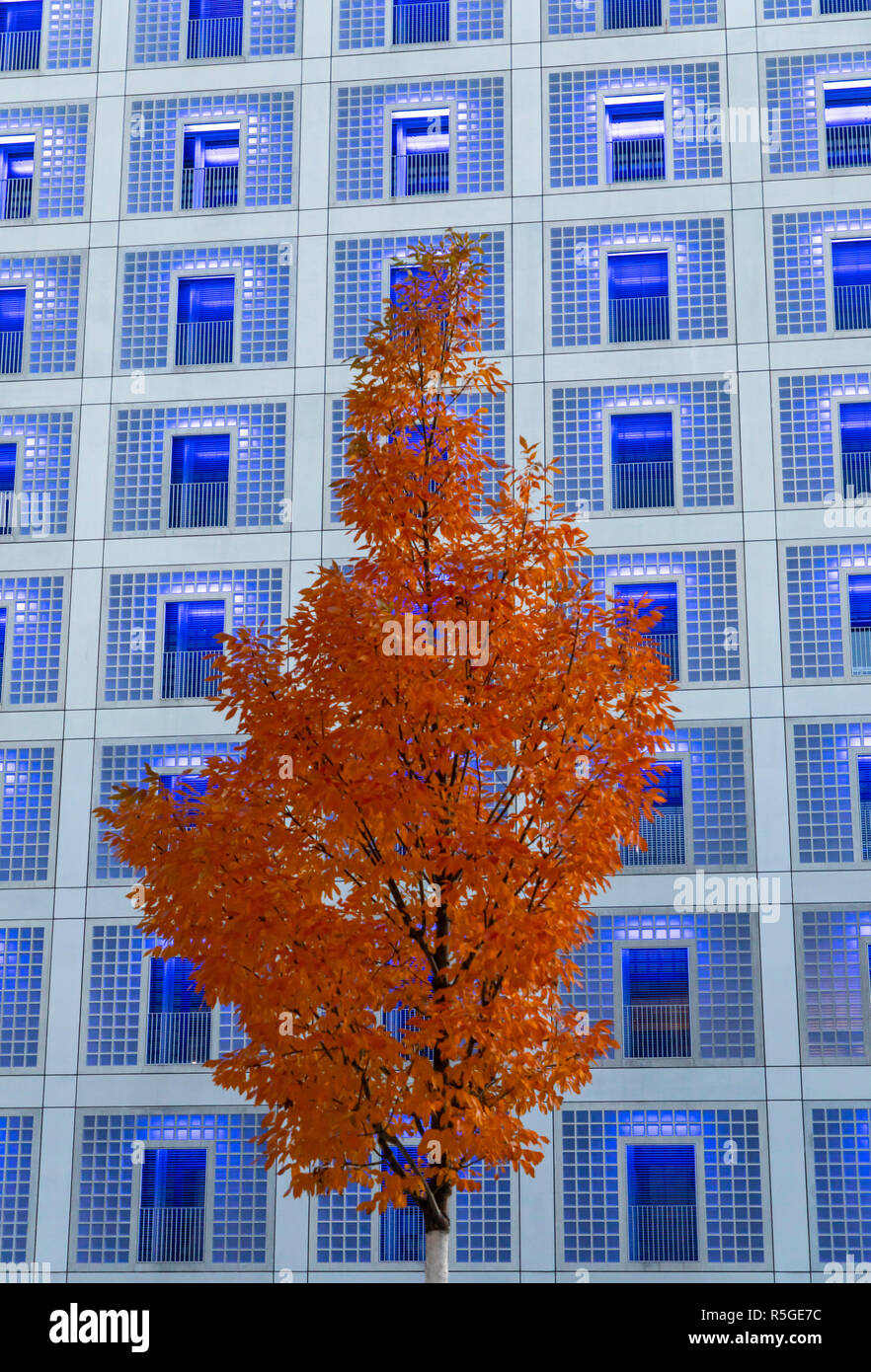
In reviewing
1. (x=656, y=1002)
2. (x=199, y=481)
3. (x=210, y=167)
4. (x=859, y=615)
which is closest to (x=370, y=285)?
(x=210, y=167)

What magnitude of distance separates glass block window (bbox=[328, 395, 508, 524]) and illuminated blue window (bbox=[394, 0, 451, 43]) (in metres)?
8.50

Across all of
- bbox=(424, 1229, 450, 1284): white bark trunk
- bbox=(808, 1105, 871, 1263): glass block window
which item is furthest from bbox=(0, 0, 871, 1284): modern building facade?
bbox=(424, 1229, 450, 1284): white bark trunk

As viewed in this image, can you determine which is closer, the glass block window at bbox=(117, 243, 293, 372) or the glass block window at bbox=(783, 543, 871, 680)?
the glass block window at bbox=(783, 543, 871, 680)

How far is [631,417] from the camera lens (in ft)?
106

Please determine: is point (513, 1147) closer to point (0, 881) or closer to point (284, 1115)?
point (284, 1115)

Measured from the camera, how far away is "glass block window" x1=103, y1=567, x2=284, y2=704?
3225 centimetres

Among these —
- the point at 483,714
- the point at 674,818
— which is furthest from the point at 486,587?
the point at 674,818

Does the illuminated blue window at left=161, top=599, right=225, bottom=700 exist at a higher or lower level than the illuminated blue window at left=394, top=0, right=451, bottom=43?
lower

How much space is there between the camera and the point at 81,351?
3409cm

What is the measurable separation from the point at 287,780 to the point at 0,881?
17.5 meters

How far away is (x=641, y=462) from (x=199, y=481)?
368 inches

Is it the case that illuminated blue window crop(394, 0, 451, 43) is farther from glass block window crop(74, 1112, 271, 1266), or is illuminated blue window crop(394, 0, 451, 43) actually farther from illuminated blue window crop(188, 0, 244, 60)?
glass block window crop(74, 1112, 271, 1266)

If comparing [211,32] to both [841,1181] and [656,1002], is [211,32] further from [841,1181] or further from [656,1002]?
[841,1181]

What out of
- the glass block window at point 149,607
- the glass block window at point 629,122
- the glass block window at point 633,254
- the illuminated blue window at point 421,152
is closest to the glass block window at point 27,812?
the glass block window at point 149,607
